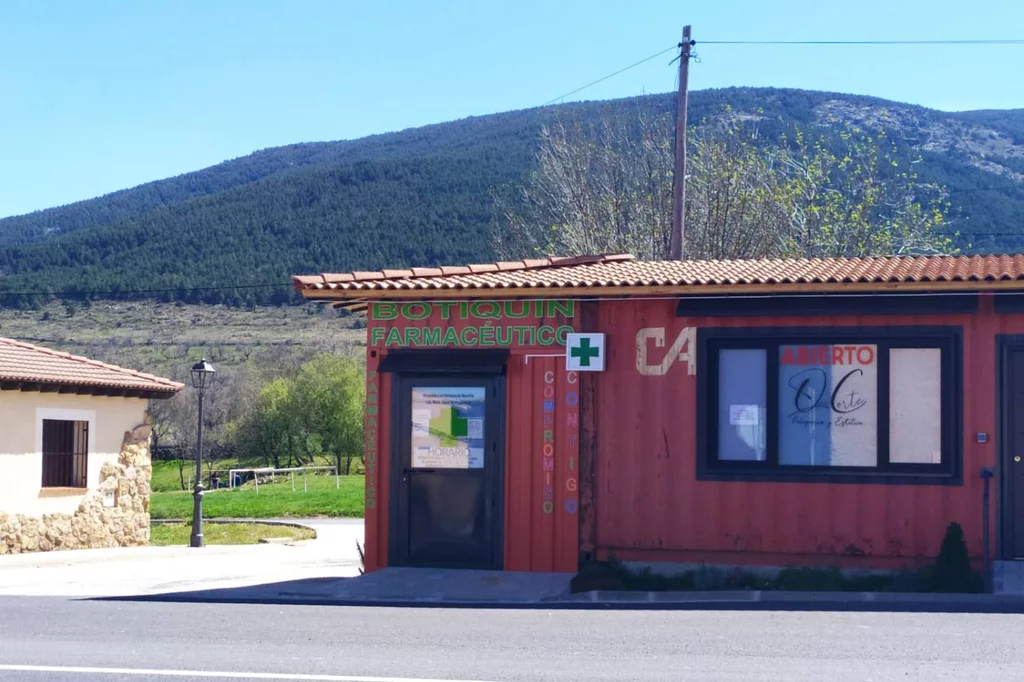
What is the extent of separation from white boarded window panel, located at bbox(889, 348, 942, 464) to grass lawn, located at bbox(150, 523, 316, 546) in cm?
1424

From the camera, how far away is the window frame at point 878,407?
1248cm

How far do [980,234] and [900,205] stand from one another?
2749 centimetres

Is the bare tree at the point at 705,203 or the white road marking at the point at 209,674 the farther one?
the bare tree at the point at 705,203

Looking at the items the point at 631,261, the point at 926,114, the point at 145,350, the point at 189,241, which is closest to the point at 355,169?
the point at 189,241

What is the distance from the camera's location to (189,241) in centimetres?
7644

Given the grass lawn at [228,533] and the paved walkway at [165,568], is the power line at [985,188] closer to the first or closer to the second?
the grass lawn at [228,533]

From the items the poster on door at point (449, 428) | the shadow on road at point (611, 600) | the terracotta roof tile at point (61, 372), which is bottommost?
the shadow on road at point (611, 600)

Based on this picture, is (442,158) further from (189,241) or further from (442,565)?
(442,565)

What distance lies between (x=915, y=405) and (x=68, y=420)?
1409cm

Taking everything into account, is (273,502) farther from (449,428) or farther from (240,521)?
(449,428)

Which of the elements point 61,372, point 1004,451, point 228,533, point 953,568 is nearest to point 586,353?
A: point 953,568

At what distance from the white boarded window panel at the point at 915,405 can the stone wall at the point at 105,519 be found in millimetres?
13576

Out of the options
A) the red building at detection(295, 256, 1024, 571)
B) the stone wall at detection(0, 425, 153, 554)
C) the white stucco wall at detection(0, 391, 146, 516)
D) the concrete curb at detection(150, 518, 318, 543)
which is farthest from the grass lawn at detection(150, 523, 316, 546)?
the red building at detection(295, 256, 1024, 571)

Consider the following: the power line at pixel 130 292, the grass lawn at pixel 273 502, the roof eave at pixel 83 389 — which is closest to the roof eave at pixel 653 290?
the roof eave at pixel 83 389
